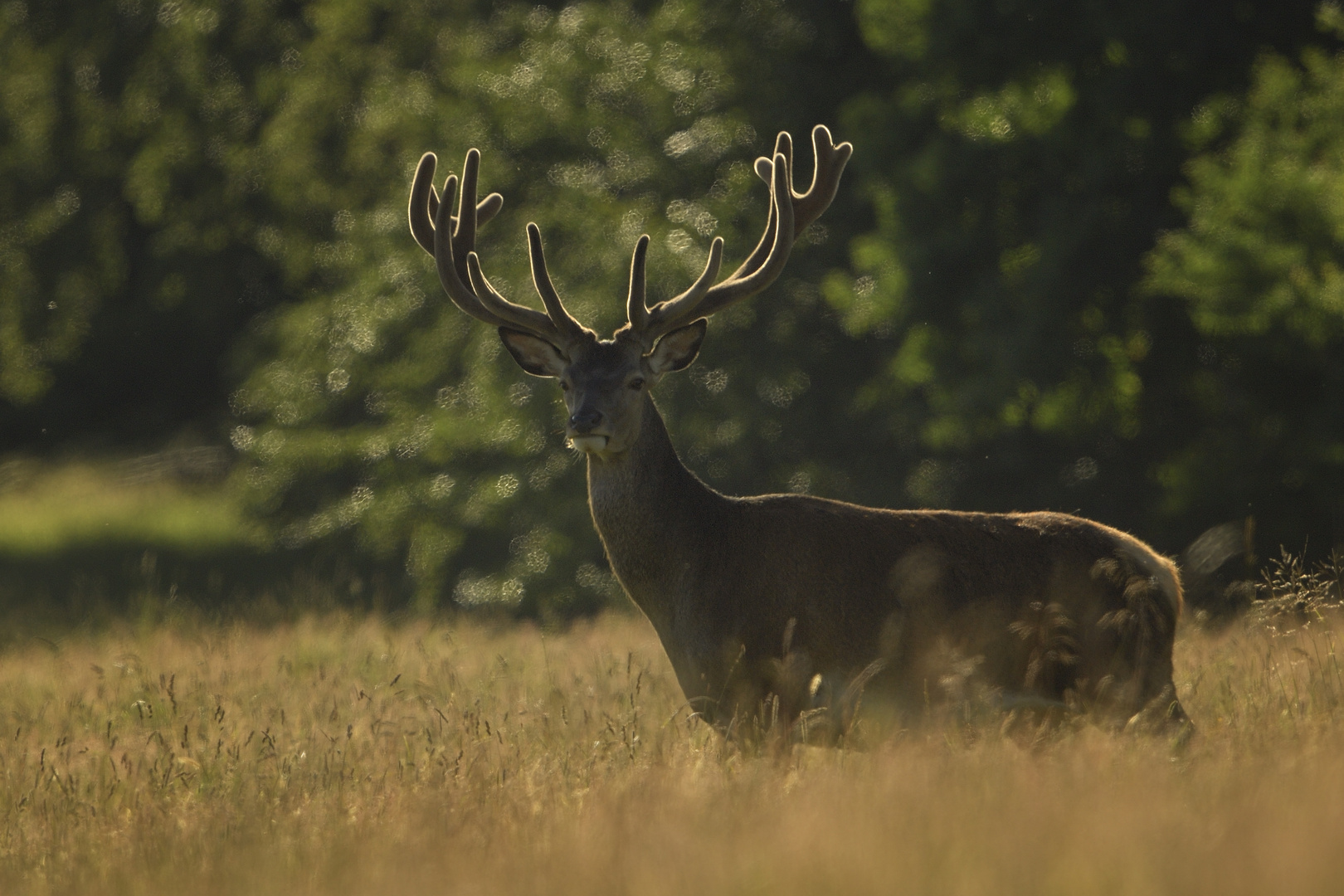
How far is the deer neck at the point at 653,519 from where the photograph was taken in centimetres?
596

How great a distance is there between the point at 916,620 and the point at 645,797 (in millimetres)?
1527

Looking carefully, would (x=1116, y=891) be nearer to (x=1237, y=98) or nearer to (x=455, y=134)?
(x=1237, y=98)

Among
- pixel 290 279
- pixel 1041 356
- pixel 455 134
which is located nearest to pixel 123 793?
pixel 1041 356

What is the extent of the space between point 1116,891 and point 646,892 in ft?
3.45

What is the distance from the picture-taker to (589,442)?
5957 millimetres

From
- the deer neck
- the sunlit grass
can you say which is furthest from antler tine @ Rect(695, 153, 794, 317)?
the sunlit grass

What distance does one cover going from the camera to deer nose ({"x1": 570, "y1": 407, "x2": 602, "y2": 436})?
5910 millimetres

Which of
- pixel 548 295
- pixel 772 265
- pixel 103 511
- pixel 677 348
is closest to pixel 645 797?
pixel 677 348

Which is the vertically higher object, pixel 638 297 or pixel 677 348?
pixel 638 297

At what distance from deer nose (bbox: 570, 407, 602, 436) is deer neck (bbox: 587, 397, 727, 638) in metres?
0.26

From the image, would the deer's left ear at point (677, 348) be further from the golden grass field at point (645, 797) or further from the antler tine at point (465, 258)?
the golden grass field at point (645, 797)

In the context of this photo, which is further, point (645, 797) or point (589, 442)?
point (589, 442)

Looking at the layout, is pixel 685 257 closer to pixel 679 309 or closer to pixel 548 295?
pixel 679 309

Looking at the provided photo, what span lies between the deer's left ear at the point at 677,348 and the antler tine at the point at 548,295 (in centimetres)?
34
